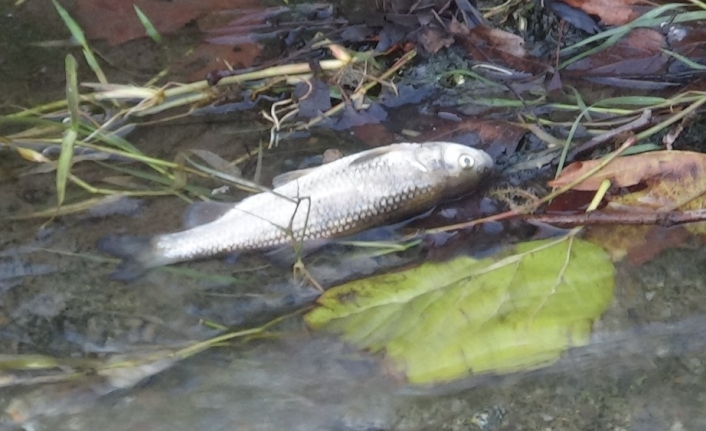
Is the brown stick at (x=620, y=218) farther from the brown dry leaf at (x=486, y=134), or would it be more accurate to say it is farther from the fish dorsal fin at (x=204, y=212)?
the fish dorsal fin at (x=204, y=212)

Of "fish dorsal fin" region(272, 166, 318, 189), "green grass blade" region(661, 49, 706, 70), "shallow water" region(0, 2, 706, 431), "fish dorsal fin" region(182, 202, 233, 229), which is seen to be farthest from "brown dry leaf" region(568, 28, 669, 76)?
"fish dorsal fin" region(182, 202, 233, 229)

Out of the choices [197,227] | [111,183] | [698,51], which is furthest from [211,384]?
[698,51]

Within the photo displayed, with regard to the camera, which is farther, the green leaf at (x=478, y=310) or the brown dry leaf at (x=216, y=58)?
the brown dry leaf at (x=216, y=58)

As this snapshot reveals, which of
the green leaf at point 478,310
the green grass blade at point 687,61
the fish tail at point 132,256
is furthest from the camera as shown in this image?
the green grass blade at point 687,61

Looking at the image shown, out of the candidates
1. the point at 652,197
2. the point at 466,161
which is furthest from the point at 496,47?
the point at 652,197

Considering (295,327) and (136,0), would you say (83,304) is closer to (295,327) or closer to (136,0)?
(295,327)

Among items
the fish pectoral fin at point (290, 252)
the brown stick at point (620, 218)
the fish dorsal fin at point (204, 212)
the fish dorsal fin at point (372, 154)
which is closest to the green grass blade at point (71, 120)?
the fish dorsal fin at point (204, 212)

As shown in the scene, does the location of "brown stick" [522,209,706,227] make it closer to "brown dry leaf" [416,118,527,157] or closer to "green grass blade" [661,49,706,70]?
"brown dry leaf" [416,118,527,157]

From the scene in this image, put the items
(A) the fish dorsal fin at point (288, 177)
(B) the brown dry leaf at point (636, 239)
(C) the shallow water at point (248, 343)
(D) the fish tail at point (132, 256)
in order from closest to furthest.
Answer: (C) the shallow water at point (248, 343) → (B) the brown dry leaf at point (636, 239) → (D) the fish tail at point (132, 256) → (A) the fish dorsal fin at point (288, 177)
